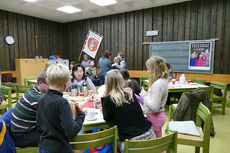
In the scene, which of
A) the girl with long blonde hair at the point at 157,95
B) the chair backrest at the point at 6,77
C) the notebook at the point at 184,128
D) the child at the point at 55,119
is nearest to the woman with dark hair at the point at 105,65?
the girl with long blonde hair at the point at 157,95

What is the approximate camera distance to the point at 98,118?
1824mm

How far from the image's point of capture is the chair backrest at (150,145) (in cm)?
121

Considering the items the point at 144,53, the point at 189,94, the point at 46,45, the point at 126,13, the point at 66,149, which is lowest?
the point at 66,149

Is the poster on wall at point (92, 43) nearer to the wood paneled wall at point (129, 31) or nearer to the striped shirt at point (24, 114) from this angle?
the wood paneled wall at point (129, 31)

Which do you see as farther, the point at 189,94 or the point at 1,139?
the point at 189,94

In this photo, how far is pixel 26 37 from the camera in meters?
7.18

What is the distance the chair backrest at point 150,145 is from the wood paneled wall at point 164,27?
491 cm

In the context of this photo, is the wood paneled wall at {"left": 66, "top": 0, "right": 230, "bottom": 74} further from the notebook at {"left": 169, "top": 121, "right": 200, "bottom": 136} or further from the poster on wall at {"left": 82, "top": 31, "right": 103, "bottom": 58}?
the notebook at {"left": 169, "top": 121, "right": 200, "bottom": 136}

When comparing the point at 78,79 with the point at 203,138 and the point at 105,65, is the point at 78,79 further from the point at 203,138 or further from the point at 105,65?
the point at 105,65

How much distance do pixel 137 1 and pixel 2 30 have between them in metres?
5.31

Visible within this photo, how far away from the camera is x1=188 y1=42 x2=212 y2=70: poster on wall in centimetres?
530

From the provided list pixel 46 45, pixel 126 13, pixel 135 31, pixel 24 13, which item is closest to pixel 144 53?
pixel 135 31

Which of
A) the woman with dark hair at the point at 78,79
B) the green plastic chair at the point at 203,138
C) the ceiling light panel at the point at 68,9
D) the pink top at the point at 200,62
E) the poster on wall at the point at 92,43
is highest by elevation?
the ceiling light panel at the point at 68,9

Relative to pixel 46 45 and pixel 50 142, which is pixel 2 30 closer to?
pixel 46 45
